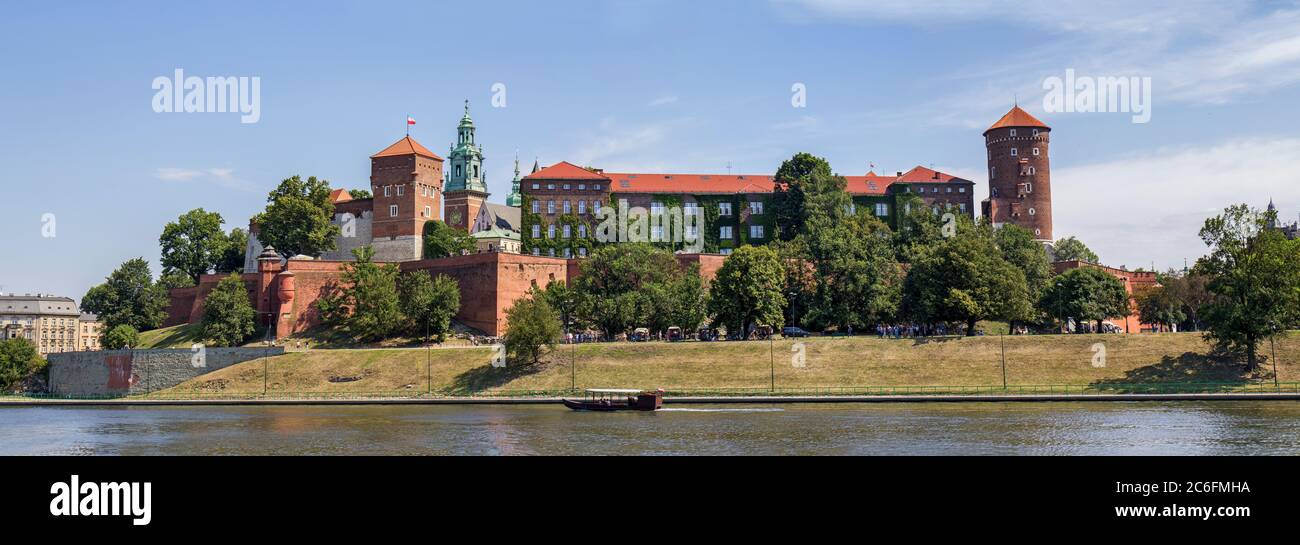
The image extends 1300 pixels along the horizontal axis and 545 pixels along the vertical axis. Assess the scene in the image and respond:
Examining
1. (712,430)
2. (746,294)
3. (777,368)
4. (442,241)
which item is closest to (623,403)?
(777,368)

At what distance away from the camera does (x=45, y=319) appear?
108 meters

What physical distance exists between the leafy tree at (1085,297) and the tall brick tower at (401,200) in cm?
4145

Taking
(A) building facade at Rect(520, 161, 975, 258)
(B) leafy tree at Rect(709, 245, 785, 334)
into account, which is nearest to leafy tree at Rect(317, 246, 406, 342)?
(A) building facade at Rect(520, 161, 975, 258)

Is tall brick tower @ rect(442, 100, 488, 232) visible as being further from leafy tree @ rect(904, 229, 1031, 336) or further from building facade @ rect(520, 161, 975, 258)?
Result: leafy tree @ rect(904, 229, 1031, 336)

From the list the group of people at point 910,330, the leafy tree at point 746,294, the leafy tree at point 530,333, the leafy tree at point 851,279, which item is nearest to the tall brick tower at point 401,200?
the leafy tree at point 530,333

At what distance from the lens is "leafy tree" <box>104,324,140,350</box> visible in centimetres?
6538

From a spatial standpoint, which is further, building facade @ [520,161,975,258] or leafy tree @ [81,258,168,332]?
building facade @ [520,161,975,258]

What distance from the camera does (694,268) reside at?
6550 centimetres

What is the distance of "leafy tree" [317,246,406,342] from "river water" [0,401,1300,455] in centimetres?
1460

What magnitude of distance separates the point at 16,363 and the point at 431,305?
84.3 feet

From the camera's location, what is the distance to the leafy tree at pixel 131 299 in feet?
236
